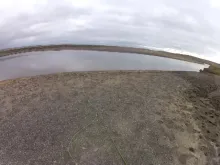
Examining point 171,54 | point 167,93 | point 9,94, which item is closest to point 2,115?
Answer: point 9,94

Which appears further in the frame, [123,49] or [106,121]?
[123,49]

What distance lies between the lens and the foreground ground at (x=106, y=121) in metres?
22.0

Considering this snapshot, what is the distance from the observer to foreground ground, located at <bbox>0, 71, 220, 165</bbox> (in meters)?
22.0

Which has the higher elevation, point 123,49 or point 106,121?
point 123,49

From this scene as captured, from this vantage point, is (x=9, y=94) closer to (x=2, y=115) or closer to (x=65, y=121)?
(x=2, y=115)

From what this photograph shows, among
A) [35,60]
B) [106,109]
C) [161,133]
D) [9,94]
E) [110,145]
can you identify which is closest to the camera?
[110,145]

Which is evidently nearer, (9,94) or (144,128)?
(144,128)

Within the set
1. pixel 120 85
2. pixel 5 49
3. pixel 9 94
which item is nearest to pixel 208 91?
pixel 120 85

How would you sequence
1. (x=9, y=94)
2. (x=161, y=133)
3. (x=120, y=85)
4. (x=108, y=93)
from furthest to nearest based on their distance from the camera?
(x=120, y=85), (x=108, y=93), (x=9, y=94), (x=161, y=133)

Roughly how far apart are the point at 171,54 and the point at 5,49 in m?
51.4

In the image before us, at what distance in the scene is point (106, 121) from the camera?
2689 cm

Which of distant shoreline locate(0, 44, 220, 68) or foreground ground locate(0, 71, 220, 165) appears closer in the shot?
foreground ground locate(0, 71, 220, 165)

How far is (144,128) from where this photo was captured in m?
26.2

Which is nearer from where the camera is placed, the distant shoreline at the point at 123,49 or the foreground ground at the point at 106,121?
the foreground ground at the point at 106,121
